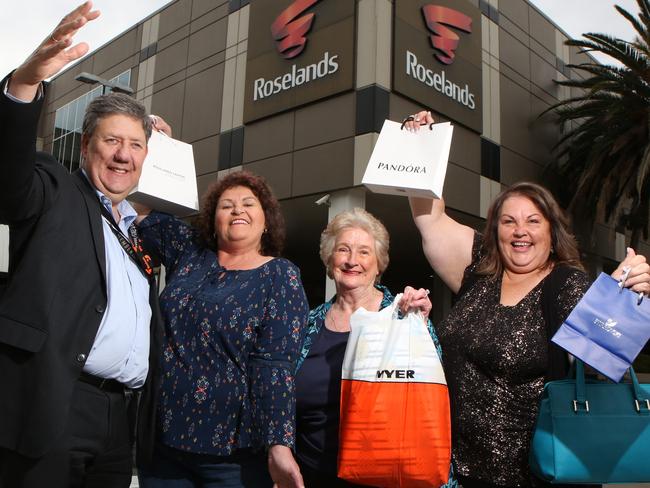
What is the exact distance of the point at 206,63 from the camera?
16.5 m

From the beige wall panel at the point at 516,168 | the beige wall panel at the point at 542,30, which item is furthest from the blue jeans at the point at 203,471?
the beige wall panel at the point at 542,30

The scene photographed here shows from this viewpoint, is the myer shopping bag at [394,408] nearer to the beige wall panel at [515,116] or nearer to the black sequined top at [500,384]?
the black sequined top at [500,384]

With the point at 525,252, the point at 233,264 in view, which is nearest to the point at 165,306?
the point at 233,264

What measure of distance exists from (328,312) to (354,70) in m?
10.2

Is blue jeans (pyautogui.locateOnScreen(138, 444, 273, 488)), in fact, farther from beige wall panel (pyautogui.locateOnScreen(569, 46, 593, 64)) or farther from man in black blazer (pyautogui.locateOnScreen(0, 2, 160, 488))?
beige wall panel (pyautogui.locateOnScreen(569, 46, 593, 64))

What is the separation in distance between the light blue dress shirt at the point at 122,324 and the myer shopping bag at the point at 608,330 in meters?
1.58

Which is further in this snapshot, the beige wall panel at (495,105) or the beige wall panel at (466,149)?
the beige wall panel at (495,105)

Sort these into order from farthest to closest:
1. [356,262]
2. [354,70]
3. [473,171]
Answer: [473,171], [354,70], [356,262]

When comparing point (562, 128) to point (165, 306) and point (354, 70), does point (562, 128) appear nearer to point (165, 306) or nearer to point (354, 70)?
point (354, 70)

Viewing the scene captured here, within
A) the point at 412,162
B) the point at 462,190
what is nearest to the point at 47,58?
the point at 412,162

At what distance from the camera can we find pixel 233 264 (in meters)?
2.79

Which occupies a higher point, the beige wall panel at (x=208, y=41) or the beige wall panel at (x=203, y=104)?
the beige wall panel at (x=208, y=41)

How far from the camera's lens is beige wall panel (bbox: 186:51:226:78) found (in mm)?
16078

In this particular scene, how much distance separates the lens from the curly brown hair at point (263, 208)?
292cm
